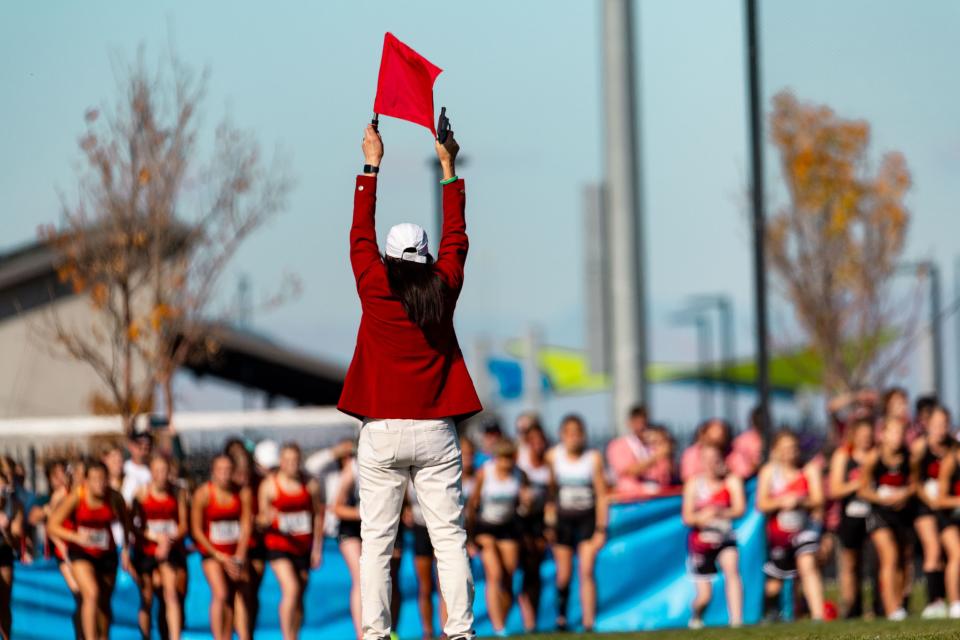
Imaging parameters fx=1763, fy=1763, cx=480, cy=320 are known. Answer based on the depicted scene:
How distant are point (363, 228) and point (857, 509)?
7888 millimetres

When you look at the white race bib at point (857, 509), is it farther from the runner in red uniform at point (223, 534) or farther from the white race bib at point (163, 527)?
the white race bib at point (163, 527)

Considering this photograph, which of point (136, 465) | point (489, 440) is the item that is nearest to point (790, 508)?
point (489, 440)

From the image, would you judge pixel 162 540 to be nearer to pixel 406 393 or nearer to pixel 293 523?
pixel 293 523

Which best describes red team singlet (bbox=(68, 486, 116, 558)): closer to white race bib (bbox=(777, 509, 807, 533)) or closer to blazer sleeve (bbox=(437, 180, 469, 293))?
blazer sleeve (bbox=(437, 180, 469, 293))

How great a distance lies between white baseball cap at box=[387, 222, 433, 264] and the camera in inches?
336

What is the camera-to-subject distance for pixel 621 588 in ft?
52.0

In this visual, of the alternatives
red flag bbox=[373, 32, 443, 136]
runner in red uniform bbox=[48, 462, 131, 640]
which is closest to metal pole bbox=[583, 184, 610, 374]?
runner in red uniform bbox=[48, 462, 131, 640]

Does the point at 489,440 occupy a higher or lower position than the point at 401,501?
lower

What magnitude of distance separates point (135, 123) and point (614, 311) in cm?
711

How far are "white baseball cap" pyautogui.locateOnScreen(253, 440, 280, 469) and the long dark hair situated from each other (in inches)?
273

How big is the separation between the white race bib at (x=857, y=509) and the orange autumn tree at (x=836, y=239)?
16.9 metres

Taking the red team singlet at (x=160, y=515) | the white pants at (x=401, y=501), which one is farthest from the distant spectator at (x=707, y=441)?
the white pants at (x=401, y=501)

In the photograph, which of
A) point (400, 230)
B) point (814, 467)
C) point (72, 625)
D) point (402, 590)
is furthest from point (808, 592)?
point (400, 230)

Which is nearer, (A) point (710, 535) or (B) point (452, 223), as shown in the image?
(B) point (452, 223)
